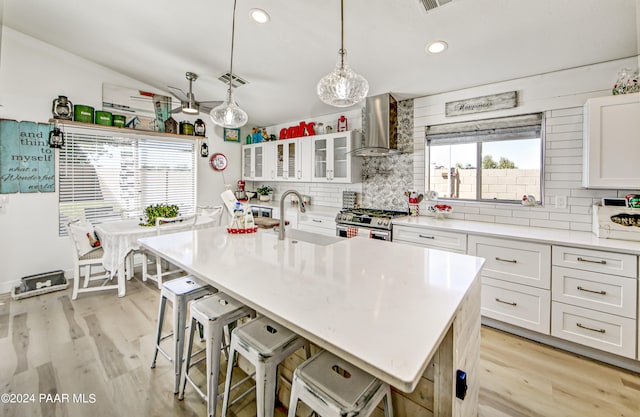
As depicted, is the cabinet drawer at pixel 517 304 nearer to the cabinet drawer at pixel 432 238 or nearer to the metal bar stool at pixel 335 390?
the cabinet drawer at pixel 432 238

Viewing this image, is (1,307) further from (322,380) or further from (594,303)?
(594,303)

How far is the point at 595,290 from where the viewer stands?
6.49ft

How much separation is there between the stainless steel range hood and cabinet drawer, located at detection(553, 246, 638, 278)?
1907 millimetres

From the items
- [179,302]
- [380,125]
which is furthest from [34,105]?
[380,125]

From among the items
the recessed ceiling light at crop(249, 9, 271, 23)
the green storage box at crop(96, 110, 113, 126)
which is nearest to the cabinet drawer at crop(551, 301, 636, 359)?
the recessed ceiling light at crop(249, 9, 271, 23)

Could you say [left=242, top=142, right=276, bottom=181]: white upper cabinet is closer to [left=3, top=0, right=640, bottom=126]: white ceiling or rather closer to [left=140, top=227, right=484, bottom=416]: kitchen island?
[left=3, top=0, right=640, bottom=126]: white ceiling

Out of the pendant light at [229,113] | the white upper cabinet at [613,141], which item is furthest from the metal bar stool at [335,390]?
the white upper cabinet at [613,141]

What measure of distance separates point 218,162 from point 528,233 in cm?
468

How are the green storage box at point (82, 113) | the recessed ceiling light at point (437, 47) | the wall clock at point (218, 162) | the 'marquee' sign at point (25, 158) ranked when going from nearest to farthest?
the recessed ceiling light at point (437, 47)
the 'marquee' sign at point (25, 158)
the green storage box at point (82, 113)
the wall clock at point (218, 162)

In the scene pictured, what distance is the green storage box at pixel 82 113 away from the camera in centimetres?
350

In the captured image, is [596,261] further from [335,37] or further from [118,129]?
[118,129]

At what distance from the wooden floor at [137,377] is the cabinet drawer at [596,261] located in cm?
72

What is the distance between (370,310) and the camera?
929 millimetres

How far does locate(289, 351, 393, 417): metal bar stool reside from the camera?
900 millimetres
